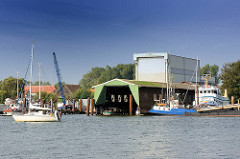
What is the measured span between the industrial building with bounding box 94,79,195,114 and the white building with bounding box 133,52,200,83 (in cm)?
1207

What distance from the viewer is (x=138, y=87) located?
88500 millimetres

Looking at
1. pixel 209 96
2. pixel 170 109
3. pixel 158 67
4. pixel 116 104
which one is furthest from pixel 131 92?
pixel 158 67

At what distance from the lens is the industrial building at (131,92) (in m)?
90.0

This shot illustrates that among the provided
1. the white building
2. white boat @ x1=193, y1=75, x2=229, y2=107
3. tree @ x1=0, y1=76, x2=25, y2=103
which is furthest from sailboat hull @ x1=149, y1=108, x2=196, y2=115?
tree @ x1=0, y1=76, x2=25, y2=103

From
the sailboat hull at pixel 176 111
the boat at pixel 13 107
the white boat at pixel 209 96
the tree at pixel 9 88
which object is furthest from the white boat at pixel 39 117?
the tree at pixel 9 88

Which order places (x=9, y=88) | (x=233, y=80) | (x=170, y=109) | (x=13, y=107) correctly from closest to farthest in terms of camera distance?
(x=170, y=109) → (x=13, y=107) → (x=233, y=80) → (x=9, y=88)

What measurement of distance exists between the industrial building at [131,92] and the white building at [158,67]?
39.6ft

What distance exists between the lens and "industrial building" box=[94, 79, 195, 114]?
90012 millimetres

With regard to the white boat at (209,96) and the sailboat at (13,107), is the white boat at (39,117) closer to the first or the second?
the sailboat at (13,107)

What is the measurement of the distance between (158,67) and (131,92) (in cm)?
3003

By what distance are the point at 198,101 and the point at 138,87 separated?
45.3 feet

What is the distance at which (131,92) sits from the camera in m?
91.6

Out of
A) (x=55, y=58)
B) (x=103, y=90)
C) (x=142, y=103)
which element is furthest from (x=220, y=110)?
(x=55, y=58)

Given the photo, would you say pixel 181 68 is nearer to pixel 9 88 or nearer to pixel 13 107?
pixel 13 107
